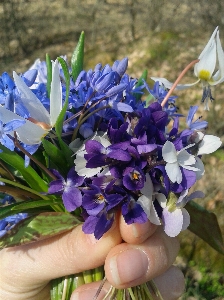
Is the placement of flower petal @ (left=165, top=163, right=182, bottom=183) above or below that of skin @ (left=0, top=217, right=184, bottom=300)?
above

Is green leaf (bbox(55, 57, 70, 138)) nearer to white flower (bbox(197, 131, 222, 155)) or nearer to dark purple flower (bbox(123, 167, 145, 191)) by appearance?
dark purple flower (bbox(123, 167, 145, 191))

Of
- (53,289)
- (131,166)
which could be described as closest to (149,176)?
(131,166)

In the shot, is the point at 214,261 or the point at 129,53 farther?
the point at 129,53

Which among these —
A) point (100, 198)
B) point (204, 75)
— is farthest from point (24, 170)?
point (204, 75)

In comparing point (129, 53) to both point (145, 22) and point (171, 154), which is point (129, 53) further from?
point (171, 154)

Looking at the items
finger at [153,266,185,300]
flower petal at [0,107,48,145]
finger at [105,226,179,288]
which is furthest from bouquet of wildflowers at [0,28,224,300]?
finger at [153,266,185,300]

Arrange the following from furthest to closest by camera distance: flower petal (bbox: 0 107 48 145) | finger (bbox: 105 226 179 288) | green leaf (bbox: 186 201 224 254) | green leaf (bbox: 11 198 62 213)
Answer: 1. green leaf (bbox: 186 201 224 254)
2. finger (bbox: 105 226 179 288)
3. green leaf (bbox: 11 198 62 213)
4. flower petal (bbox: 0 107 48 145)

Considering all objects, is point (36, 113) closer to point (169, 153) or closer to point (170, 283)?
point (169, 153)

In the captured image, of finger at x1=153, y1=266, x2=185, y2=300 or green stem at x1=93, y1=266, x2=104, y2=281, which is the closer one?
green stem at x1=93, y1=266, x2=104, y2=281
